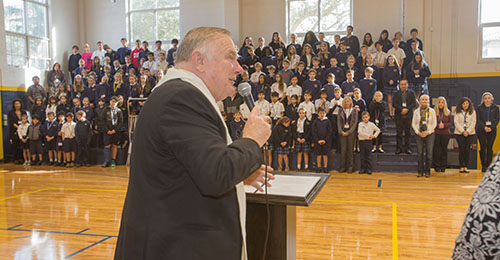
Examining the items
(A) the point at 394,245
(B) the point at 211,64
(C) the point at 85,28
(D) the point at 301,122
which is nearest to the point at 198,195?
(B) the point at 211,64

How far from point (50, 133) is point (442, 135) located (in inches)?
428

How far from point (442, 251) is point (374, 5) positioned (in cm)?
1132

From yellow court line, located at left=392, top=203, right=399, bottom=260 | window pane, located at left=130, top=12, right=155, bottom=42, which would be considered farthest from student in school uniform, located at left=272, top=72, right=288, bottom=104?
window pane, located at left=130, top=12, right=155, bottom=42

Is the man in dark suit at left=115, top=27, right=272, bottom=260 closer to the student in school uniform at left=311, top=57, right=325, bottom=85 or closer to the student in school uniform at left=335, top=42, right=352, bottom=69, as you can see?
the student in school uniform at left=311, top=57, right=325, bottom=85

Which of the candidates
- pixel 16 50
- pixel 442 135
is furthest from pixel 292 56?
pixel 16 50

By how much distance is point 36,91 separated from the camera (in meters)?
13.8

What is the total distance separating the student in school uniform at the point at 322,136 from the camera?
382 inches

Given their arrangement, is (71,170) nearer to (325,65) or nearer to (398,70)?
(325,65)

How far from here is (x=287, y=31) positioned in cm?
1489

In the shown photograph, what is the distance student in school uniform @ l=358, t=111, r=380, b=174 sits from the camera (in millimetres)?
9375

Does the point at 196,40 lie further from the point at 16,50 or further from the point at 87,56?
the point at 87,56

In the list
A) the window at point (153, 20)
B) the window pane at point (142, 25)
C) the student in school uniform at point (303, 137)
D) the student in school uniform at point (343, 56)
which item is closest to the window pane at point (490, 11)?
the student in school uniform at point (343, 56)

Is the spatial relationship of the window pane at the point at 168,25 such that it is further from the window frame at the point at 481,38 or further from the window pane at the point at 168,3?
the window frame at the point at 481,38

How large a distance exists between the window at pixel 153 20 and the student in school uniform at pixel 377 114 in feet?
29.4
